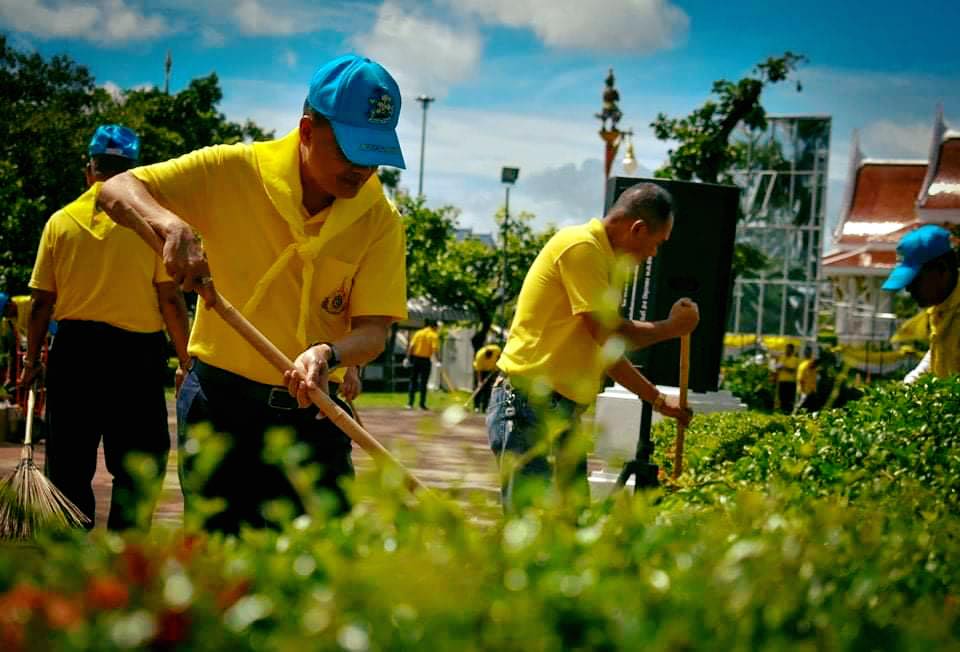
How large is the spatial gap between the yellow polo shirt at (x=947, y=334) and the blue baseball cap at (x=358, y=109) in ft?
11.1

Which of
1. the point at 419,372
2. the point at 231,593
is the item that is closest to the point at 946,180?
the point at 419,372

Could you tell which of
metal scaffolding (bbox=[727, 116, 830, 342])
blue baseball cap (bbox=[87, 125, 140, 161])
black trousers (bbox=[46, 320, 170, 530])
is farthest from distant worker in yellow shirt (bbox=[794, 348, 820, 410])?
metal scaffolding (bbox=[727, 116, 830, 342])

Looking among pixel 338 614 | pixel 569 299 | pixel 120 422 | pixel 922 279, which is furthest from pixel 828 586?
pixel 922 279

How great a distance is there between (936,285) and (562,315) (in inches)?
86.4

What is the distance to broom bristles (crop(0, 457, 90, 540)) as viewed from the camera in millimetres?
4906

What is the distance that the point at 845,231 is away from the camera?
4306 cm

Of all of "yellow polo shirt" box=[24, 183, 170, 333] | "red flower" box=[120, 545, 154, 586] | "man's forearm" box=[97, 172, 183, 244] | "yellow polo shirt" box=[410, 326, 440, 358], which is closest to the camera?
"red flower" box=[120, 545, 154, 586]

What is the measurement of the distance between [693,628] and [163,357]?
4488mm

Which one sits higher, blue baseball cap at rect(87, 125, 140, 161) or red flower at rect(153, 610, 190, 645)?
blue baseball cap at rect(87, 125, 140, 161)

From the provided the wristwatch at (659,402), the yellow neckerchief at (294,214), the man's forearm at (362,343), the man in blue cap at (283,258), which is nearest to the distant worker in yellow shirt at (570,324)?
the wristwatch at (659,402)

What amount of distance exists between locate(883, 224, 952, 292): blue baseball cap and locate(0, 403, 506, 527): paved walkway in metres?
2.16

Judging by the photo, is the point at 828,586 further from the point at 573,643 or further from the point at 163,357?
the point at 163,357

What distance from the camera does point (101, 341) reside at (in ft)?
17.5

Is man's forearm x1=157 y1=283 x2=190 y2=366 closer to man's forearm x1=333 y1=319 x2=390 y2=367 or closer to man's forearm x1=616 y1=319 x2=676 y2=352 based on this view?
man's forearm x1=333 y1=319 x2=390 y2=367
